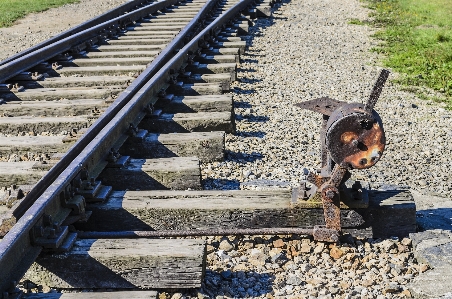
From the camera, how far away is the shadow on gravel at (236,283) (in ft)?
9.64

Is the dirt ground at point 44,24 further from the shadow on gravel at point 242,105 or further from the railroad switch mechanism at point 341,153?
the railroad switch mechanism at point 341,153

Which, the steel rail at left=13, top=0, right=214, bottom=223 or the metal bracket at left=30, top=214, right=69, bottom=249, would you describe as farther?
the steel rail at left=13, top=0, right=214, bottom=223

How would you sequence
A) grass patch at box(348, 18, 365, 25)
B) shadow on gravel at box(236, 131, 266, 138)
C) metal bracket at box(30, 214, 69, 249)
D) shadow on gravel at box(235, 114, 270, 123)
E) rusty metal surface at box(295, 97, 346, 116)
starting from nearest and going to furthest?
metal bracket at box(30, 214, 69, 249) < rusty metal surface at box(295, 97, 346, 116) < shadow on gravel at box(236, 131, 266, 138) < shadow on gravel at box(235, 114, 270, 123) < grass patch at box(348, 18, 365, 25)

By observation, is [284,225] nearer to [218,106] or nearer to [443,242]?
[443,242]

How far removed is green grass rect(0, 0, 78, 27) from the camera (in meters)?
13.7

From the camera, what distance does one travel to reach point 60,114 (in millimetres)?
5441

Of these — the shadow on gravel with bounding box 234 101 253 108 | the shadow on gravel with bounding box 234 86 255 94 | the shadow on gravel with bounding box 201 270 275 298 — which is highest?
the shadow on gravel with bounding box 201 270 275 298

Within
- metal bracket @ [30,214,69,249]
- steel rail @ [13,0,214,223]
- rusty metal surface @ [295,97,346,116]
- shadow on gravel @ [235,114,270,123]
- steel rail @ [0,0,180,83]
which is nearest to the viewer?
metal bracket @ [30,214,69,249]

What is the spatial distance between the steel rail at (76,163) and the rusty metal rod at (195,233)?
26cm

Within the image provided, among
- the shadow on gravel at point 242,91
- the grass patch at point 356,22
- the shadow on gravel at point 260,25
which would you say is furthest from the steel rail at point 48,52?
the grass patch at point 356,22

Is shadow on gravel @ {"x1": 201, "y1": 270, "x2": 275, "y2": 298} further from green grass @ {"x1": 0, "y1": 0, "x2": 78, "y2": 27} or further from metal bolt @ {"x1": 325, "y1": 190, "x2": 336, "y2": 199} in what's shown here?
green grass @ {"x1": 0, "y1": 0, "x2": 78, "y2": 27}

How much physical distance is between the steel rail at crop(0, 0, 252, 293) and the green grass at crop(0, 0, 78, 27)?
8531 mm

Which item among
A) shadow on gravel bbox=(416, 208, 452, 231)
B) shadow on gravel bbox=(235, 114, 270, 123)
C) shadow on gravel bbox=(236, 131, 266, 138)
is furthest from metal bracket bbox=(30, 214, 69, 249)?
shadow on gravel bbox=(235, 114, 270, 123)

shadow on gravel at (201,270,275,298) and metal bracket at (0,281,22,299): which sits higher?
metal bracket at (0,281,22,299)
